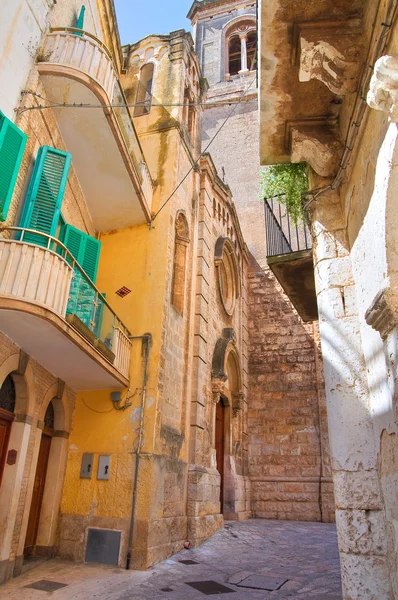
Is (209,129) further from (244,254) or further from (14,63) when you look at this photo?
(14,63)

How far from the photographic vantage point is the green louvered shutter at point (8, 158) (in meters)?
5.51

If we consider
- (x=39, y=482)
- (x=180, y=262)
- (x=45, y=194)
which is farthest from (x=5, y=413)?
(x=180, y=262)

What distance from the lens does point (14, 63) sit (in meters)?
6.14

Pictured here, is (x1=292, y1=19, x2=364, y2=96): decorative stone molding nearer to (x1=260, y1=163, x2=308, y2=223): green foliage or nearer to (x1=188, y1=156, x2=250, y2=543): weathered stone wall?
(x1=260, y1=163, x2=308, y2=223): green foliage

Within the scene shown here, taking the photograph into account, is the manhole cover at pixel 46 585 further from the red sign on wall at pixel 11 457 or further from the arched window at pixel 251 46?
the arched window at pixel 251 46

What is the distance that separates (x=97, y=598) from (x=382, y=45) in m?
6.32

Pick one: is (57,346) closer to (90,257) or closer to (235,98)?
(90,257)

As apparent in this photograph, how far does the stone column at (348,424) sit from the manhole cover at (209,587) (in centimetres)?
231

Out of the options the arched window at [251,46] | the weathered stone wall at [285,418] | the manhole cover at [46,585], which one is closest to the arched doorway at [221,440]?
the weathered stone wall at [285,418]

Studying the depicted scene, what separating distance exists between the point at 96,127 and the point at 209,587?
714 cm

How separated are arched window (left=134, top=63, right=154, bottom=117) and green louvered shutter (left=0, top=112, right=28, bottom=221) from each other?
638 centimetres

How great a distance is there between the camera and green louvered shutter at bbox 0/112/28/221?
5.51 meters

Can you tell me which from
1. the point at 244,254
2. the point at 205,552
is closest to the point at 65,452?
the point at 205,552

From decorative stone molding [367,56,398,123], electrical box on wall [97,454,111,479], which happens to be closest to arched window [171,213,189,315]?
electrical box on wall [97,454,111,479]
